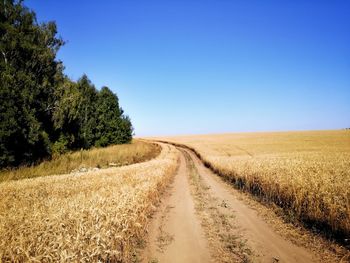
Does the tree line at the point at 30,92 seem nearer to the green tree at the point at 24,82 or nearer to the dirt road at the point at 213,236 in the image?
the green tree at the point at 24,82

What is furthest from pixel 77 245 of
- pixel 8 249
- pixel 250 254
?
→ pixel 250 254

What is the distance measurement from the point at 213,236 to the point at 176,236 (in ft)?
3.71

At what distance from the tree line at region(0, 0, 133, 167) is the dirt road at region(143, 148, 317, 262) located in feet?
52.9

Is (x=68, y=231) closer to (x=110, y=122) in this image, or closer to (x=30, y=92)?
(x=30, y=92)

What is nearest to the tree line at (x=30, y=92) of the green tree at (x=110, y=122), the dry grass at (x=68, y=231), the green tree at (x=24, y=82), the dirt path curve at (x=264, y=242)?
the green tree at (x=24, y=82)

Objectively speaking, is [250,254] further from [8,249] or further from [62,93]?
[62,93]

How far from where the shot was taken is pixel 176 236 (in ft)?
Result: 24.4

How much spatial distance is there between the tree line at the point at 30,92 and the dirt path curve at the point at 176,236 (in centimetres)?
1618

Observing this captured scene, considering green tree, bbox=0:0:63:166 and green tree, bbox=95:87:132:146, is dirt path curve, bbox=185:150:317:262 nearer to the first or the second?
green tree, bbox=0:0:63:166

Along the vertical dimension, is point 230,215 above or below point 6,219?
below

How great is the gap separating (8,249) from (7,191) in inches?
238

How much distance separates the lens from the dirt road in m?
6.06

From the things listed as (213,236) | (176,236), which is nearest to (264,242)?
(213,236)

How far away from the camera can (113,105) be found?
52875 mm
